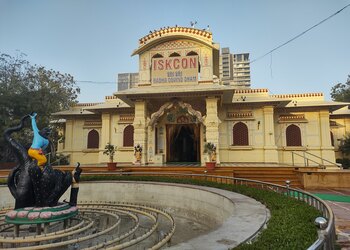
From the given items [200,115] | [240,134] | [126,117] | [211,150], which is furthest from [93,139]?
[240,134]

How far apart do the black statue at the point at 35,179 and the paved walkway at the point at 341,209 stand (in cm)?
735

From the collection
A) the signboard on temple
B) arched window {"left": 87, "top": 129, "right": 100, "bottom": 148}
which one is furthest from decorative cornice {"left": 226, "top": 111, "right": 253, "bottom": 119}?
arched window {"left": 87, "top": 129, "right": 100, "bottom": 148}

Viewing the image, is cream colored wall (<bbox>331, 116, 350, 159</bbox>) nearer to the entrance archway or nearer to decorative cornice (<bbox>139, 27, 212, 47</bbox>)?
the entrance archway

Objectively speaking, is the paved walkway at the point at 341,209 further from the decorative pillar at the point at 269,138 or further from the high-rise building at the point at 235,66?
the high-rise building at the point at 235,66

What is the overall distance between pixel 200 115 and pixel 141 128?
4.26m

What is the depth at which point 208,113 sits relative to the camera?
53.9 feet

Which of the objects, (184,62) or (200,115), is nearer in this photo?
(200,115)

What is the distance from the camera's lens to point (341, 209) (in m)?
7.79

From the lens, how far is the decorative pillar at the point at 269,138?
17.9 meters

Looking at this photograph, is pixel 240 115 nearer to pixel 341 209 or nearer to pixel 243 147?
pixel 243 147

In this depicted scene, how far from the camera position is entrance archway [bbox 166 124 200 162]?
1938 cm

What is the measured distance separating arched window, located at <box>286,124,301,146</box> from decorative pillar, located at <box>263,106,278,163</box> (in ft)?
5.97

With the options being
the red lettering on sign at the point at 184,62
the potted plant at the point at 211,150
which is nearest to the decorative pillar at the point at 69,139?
the red lettering on sign at the point at 184,62

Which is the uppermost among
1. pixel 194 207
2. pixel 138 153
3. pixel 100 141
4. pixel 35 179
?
pixel 100 141
